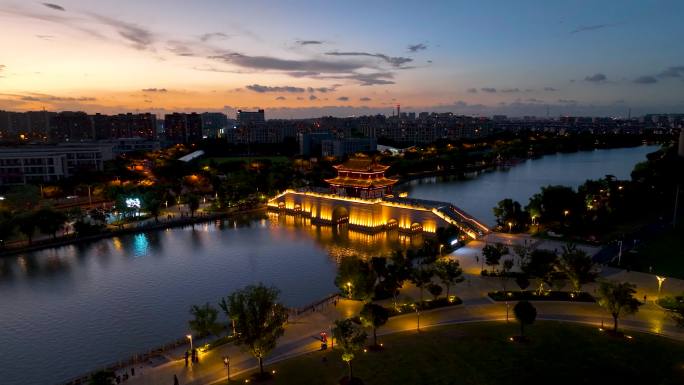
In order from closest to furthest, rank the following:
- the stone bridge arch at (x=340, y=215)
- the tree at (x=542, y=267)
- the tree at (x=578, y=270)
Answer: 1. the tree at (x=578, y=270)
2. the tree at (x=542, y=267)
3. the stone bridge arch at (x=340, y=215)

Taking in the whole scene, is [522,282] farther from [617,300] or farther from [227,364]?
[227,364]

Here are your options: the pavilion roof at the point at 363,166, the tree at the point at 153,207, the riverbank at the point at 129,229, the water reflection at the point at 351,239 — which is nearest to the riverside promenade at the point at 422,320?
the water reflection at the point at 351,239

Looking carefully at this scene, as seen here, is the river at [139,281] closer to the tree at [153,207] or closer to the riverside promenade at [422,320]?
the tree at [153,207]

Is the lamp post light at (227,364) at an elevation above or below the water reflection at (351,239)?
above

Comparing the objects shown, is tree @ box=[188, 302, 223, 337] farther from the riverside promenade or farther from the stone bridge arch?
the stone bridge arch

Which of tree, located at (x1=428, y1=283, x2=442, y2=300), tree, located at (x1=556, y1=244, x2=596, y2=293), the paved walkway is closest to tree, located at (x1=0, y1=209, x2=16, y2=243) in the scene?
the paved walkway

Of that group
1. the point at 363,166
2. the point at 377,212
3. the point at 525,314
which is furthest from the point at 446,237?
the point at 363,166
